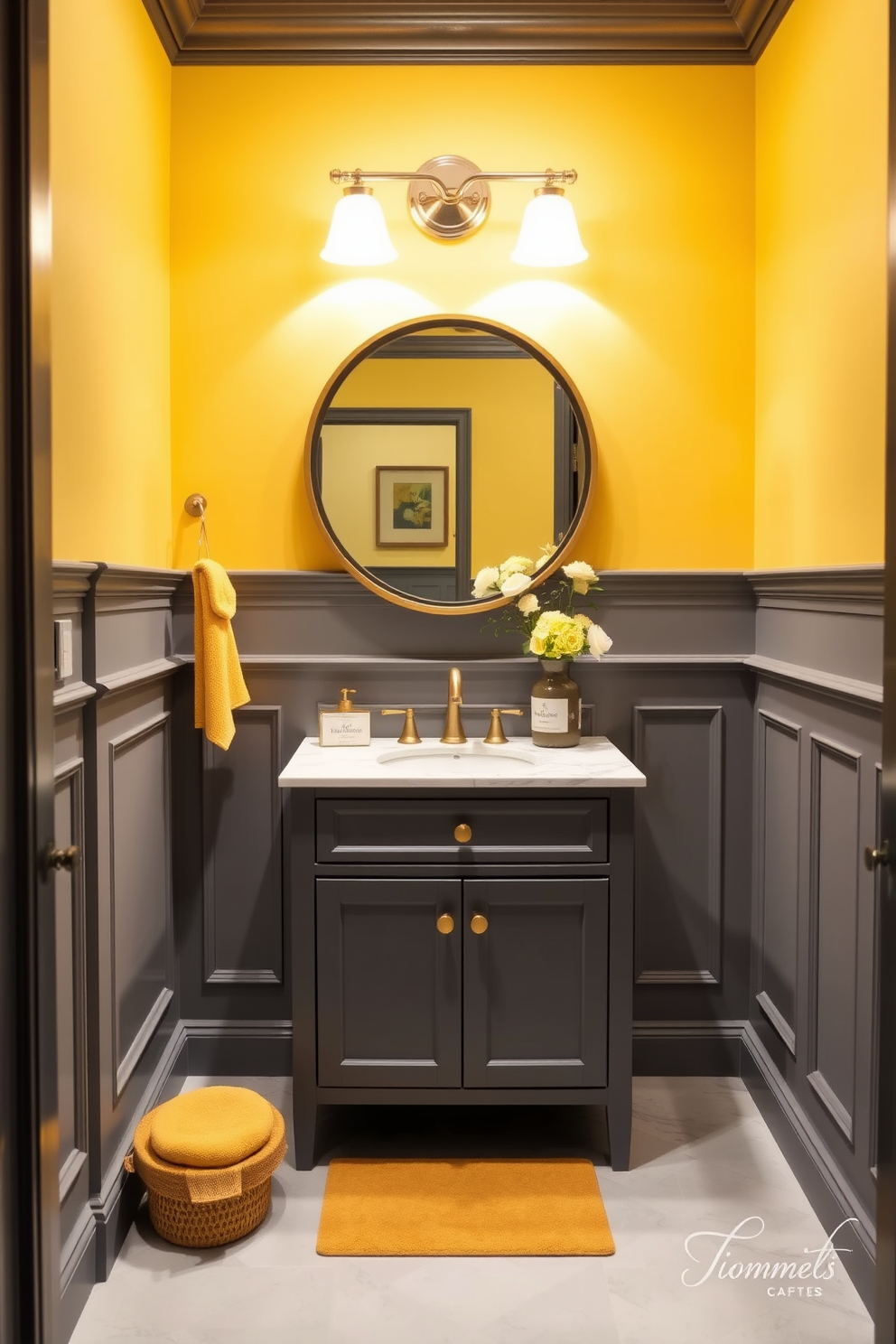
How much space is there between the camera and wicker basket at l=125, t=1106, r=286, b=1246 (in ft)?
6.14

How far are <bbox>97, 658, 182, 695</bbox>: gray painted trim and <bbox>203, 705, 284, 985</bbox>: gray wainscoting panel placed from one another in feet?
0.77

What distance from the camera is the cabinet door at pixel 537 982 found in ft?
6.97

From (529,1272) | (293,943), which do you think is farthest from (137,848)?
(529,1272)

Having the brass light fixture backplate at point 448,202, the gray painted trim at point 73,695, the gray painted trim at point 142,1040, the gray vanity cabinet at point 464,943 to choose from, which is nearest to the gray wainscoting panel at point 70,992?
the gray painted trim at point 73,695

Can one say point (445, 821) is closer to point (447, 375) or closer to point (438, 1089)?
point (438, 1089)

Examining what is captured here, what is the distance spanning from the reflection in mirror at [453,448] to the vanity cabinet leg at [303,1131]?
1190 mm

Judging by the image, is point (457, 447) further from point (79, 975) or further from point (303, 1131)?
point (303, 1131)

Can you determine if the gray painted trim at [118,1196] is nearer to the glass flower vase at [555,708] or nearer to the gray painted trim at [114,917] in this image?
the gray painted trim at [114,917]

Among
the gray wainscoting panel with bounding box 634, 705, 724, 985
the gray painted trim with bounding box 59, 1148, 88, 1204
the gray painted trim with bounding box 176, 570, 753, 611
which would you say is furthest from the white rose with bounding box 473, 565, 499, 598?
the gray painted trim with bounding box 59, 1148, 88, 1204

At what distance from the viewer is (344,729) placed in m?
2.40

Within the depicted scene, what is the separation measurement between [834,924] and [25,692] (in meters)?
1.49

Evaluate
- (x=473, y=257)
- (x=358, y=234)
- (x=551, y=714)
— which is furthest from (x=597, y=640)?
(x=358, y=234)

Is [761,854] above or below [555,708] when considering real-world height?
below

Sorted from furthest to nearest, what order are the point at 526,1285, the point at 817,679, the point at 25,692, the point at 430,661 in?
the point at 430,661 → the point at 817,679 → the point at 526,1285 → the point at 25,692
